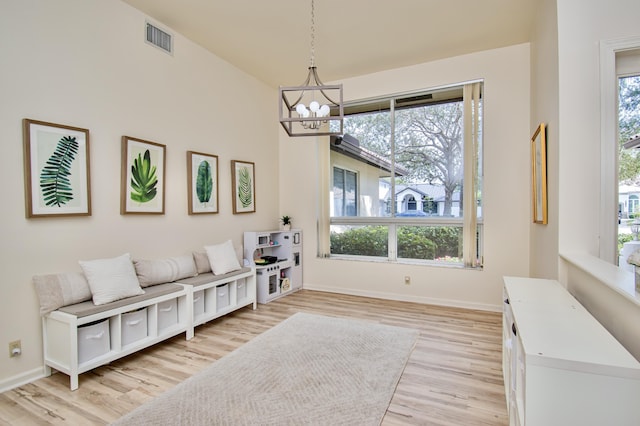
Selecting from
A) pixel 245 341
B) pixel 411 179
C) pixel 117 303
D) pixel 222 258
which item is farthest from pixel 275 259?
pixel 117 303

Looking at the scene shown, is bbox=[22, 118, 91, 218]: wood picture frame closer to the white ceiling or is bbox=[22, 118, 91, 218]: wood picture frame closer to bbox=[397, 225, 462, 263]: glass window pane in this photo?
the white ceiling

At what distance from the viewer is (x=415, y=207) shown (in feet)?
15.5

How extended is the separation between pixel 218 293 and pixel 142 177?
1.53 m

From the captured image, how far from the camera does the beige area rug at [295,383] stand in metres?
2.05

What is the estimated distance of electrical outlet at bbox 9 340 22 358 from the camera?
8.04 feet

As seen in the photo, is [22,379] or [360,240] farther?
[360,240]

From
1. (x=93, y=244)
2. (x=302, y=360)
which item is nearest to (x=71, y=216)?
(x=93, y=244)

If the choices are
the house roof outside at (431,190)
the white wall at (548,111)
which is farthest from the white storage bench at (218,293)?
the white wall at (548,111)

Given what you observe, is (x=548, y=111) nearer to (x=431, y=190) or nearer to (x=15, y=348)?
(x=431, y=190)

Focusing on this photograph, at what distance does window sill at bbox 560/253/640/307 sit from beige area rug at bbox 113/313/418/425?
1.48 meters

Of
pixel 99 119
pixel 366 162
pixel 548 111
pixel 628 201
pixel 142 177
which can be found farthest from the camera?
pixel 366 162

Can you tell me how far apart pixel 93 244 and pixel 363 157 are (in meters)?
3.70

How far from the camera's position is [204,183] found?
416 cm

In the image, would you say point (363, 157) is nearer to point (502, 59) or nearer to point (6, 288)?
point (502, 59)
